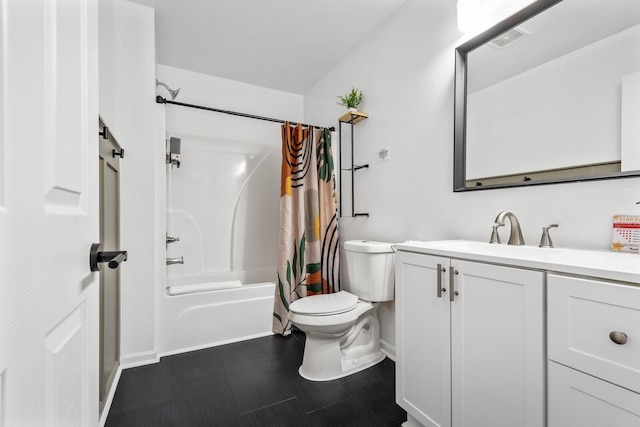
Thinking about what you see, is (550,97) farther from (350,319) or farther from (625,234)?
(350,319)

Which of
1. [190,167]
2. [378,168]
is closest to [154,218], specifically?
[190,167]

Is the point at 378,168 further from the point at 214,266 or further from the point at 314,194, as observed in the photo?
the point at 214,266

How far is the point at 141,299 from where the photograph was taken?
6.79 feet

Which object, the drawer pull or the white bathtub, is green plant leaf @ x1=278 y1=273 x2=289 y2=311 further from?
the drawer pull

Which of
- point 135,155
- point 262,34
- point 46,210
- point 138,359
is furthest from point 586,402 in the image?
point 262,34

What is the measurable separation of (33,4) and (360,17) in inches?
85.8

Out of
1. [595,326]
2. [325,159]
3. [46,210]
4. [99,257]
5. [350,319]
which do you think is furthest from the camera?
[325,159]

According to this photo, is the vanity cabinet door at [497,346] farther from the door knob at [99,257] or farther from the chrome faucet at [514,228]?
the door knob at [99,257]

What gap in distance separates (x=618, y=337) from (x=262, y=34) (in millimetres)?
2639

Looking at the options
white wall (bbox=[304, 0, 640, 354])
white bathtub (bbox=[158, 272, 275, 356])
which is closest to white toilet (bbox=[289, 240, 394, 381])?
white wall (bbox=[304, 0, 640, 354])

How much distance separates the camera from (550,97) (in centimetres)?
130

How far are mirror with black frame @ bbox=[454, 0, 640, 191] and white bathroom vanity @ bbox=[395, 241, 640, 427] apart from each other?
1.31ft

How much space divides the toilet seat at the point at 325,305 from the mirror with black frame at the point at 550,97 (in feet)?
3.19

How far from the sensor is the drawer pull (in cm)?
73
